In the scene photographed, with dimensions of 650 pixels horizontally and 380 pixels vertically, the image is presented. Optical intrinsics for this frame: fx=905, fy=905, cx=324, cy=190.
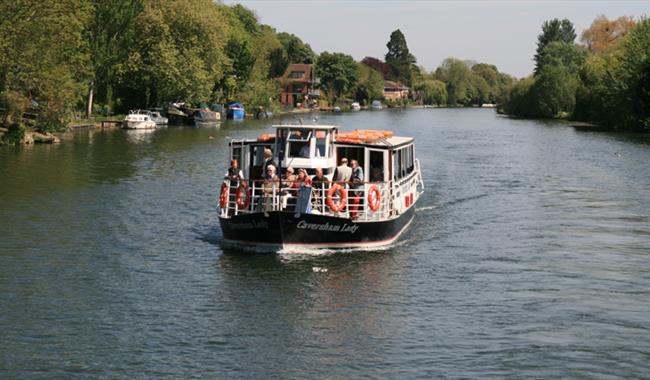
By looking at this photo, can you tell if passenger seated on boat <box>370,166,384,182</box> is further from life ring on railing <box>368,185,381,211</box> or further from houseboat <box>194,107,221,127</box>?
houseboat <box>194,107,221,127</box>

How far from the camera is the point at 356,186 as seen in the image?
3250 centimetres

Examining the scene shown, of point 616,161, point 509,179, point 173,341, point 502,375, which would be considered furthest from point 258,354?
point 616,161

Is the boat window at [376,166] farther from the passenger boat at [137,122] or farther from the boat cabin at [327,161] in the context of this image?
the passenger boat at [137,122]

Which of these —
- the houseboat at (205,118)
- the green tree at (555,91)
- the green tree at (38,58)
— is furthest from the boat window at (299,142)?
the green tree at (555,91)

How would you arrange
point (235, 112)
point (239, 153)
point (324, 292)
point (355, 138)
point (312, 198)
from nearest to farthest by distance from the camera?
point (324, 292) < point (312, 198) < point (239, 153) < point (355, 138) < point (235, 112)

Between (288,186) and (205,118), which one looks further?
(205,118)

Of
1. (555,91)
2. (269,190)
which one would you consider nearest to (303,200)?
(269,190)

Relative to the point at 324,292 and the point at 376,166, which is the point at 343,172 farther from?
the point at 324,292

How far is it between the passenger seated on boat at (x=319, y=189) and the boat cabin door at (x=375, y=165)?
2.57 meters

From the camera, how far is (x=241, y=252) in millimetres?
31812

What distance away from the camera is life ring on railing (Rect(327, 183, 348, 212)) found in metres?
31.0

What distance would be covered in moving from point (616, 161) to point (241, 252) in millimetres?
41718

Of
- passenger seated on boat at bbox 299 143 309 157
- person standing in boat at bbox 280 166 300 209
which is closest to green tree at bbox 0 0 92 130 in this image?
passenger seated on boat at bbox 299 143 309 157

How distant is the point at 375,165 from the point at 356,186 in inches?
96.1
